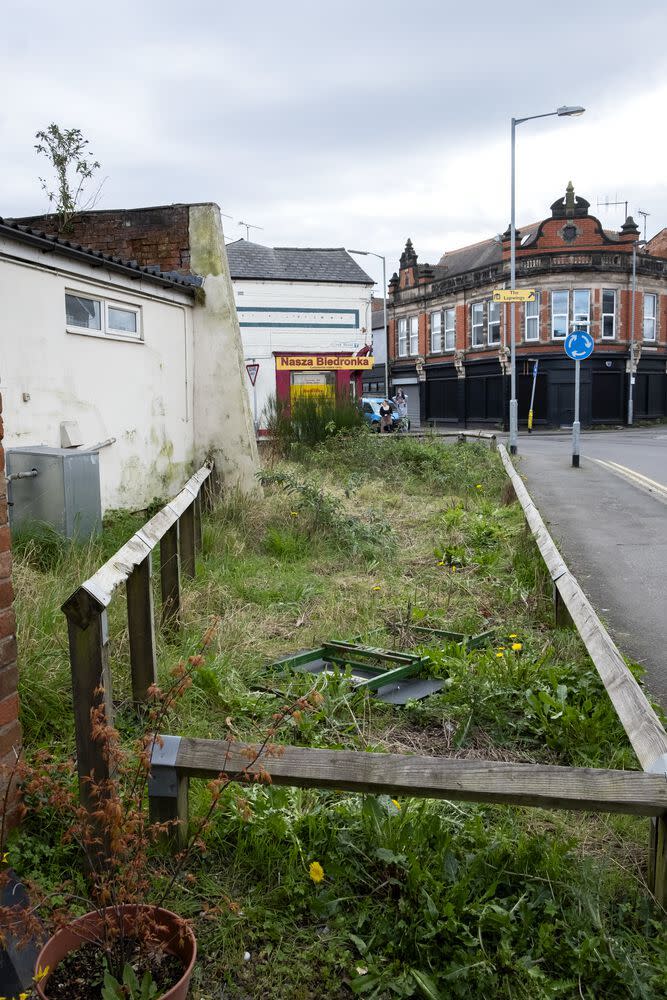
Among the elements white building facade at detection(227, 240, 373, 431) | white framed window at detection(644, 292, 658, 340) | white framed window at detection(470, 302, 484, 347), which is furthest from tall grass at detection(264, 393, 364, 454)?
white framed window at detection(644, 292, 658, 340)

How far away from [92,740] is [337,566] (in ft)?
17.3

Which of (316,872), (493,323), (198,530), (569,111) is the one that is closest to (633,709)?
(316,872)

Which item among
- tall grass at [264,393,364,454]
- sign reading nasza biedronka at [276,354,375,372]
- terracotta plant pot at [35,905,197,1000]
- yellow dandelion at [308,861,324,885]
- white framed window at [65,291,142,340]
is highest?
sign reading nasza biedronka at [276,354,375,372]

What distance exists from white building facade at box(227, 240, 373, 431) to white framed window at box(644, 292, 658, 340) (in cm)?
1925

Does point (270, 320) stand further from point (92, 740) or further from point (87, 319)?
point (92, 740)

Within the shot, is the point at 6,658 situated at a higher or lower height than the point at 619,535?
higher

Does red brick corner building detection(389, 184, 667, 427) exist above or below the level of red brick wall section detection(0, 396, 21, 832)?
above

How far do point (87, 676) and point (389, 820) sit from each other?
4.17 feet

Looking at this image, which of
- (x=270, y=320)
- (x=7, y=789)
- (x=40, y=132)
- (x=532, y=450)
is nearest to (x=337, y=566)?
(x=7, y=789)

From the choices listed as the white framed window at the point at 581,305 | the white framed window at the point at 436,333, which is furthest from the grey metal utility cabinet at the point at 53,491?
the white framed window at the point at 436,333

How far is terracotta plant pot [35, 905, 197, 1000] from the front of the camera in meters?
2.30

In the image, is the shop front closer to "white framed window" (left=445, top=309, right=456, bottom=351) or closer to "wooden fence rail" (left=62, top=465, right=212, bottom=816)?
"white framed window" (left=445, top=309, right=456, bottom=351)

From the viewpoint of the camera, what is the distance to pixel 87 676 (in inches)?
108

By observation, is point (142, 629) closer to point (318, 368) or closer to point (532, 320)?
point (318, 368)
